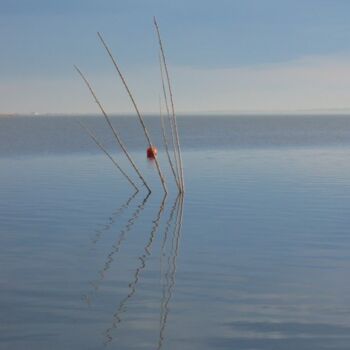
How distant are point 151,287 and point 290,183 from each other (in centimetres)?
1671

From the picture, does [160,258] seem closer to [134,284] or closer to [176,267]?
[176,267]

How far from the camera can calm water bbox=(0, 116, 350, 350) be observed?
9.98 meters

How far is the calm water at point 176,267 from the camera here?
998 centimetres

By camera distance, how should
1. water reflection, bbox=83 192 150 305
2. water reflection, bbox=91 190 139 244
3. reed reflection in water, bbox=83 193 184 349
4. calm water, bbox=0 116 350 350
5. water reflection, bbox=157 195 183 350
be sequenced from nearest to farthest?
calm water, bbox=0 116 350 350 < water reflection, bbox=157 195 183 350 < reed reflection in water, bbox=83 193 184 349 < water reflection, bbox=83 192 150 305 < water reflection, bbox=91 190 139 244

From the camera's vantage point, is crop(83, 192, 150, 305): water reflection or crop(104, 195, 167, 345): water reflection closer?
crop(104, 195, 167, 345): water reflection

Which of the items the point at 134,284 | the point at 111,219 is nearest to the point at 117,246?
the point at 134,284

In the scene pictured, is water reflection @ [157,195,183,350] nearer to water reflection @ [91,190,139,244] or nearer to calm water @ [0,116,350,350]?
calm water @ [0,116,350,350]

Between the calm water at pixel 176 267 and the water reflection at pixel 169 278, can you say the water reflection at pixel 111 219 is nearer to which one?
the calm water at pixel 176 267

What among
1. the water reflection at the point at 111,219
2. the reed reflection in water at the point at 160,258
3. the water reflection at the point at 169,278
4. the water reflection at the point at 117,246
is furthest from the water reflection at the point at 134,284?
the water reflection at the point at 111,219

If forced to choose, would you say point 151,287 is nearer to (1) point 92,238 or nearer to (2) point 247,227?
(1) point 92,238

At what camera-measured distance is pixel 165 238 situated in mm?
17188

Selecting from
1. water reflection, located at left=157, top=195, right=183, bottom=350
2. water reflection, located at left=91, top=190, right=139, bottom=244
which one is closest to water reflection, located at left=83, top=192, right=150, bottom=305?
water reflection, located at left=91, top=190, right=139, bottom=244

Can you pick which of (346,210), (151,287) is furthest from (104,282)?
(346,210)

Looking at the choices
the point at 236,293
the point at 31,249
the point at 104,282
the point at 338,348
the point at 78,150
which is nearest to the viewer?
the point at 338,348
